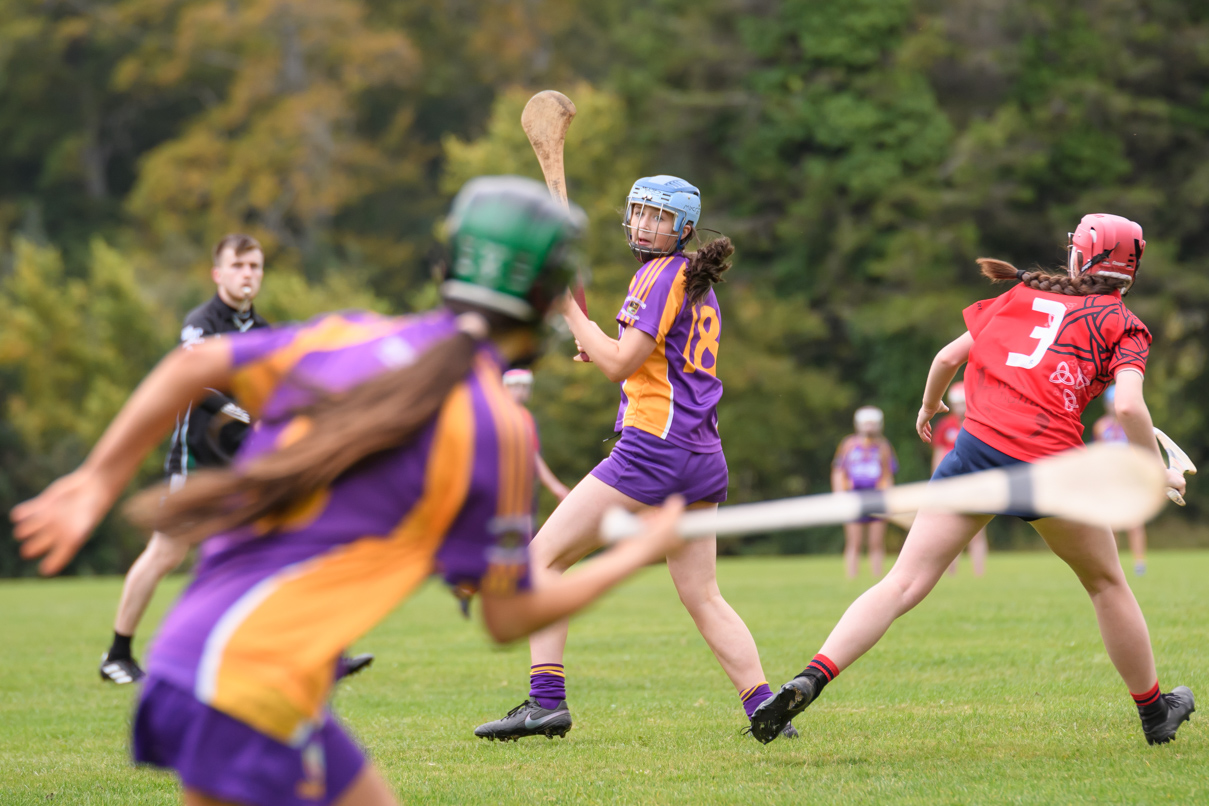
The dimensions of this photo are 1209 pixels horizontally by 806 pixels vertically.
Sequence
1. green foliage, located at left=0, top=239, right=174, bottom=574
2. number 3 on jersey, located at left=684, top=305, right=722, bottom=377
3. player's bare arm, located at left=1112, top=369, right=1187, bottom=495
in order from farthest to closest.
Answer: green foliage, located at left=0, top=239, right=174, bottom=574, number 3 on jersey, located at left=684, top=305, right=722, bottom=377, player's bare arm, located at left=1112, top=369, right=1187, bottom=495

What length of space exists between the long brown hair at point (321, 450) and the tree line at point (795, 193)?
28868 mm

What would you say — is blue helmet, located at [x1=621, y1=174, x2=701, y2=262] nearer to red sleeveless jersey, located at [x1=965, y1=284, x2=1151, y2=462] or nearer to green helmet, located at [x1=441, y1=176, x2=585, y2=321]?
red sleeveless jersey, located at [x1=965, y1=284, x2=1151, y2=462]

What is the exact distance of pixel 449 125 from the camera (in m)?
46.0

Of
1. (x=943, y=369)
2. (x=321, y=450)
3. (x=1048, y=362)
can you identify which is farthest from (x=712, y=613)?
(x=321, y=450)

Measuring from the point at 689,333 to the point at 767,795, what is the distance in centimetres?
203

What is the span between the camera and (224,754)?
8.21 ft

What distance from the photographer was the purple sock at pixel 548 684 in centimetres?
610

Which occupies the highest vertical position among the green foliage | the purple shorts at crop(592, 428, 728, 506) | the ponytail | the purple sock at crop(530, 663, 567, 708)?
the ponytail

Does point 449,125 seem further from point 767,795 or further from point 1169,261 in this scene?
point 767,795

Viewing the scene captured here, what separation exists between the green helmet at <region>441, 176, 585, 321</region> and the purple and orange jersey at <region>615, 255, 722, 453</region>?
3120mm

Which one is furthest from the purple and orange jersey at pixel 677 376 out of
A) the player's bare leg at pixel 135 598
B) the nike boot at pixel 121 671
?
the nike boot at pixel 121 671

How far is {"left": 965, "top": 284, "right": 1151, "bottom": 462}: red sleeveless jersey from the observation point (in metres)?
5.35

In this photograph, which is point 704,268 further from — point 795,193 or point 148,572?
point 795,193

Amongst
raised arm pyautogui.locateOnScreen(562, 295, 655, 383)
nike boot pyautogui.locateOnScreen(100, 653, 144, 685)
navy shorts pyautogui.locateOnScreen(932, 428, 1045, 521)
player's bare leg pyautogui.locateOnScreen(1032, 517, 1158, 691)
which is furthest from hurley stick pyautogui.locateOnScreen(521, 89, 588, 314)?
nike boot pyautogui.locateOnScreen(100, 653, 144, 685)
